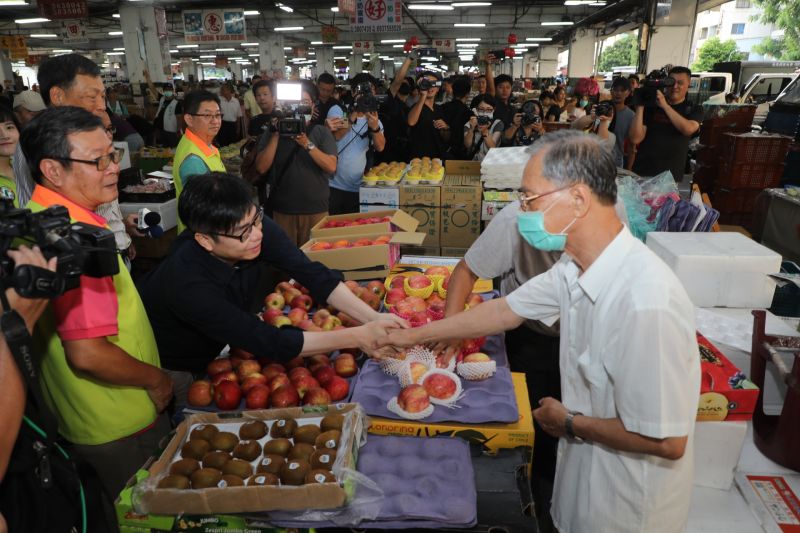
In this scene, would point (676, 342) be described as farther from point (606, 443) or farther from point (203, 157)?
point (203, 157)

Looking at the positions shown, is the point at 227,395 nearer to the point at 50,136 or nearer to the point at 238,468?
the point at 238,468

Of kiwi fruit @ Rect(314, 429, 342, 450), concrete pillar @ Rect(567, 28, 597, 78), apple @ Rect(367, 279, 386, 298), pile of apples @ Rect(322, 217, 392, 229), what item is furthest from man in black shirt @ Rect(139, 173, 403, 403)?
concrete pillar @ Rect(567, 28, 597, 78)

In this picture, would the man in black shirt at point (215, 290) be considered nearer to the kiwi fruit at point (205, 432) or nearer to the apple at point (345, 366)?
the apple at point (345, 366)

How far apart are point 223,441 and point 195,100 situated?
9.59 feet

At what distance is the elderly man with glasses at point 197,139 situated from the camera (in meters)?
3.73

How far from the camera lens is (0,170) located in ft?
12.0

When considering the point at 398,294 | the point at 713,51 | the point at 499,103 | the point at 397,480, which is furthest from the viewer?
the point at 713,51

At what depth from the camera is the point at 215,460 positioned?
5.95ft

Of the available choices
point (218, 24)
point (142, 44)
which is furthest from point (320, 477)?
point (142, 44)

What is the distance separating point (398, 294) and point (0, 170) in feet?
9.76

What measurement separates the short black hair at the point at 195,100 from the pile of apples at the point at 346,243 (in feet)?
4.42

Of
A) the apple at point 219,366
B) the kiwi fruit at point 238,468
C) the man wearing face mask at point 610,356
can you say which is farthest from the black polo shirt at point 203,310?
the man wearing face mask at point 610,356

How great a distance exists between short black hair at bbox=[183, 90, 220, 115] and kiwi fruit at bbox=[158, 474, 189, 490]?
2950mm

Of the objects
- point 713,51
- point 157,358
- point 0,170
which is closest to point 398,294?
point 157,358
